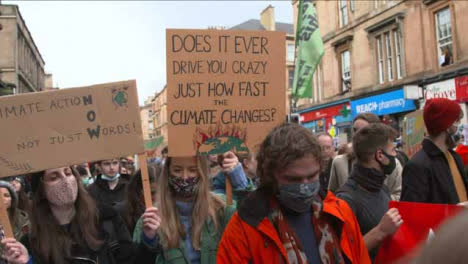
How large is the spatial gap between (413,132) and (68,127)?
18.4ft

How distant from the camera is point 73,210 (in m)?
2.96

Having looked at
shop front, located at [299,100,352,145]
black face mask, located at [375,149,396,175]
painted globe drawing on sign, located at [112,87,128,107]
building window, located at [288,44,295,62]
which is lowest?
black face mask, located at [375,149,396,175]

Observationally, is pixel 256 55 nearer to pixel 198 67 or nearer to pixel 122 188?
pixel 198 67

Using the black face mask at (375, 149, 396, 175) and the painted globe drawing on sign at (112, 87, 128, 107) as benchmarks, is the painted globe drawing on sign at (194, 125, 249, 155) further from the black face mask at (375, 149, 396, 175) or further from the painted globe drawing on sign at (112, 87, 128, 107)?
the black face mask at (375, 149, 396, 175)

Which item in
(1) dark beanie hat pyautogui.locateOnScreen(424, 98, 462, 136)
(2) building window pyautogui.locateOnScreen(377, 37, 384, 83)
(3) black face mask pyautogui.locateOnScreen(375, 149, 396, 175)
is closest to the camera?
(3) black face mask pyautogui.locateOnScreen(375, 149, 396, 175)

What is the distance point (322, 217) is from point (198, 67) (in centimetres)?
148

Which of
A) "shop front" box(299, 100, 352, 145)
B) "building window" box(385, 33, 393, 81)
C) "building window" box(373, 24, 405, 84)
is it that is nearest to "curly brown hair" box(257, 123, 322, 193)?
"building window" box(373, 24, 405, 84)

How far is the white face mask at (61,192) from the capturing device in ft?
9.51

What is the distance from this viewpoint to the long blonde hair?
111 inches

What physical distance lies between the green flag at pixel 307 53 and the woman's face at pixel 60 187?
25.6 ft

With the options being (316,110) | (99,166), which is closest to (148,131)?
(316,110)

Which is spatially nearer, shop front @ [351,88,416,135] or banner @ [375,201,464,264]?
banner @ [375,201,464,264]

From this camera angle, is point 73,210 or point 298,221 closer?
point 298,221

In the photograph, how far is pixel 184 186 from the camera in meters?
2.96
